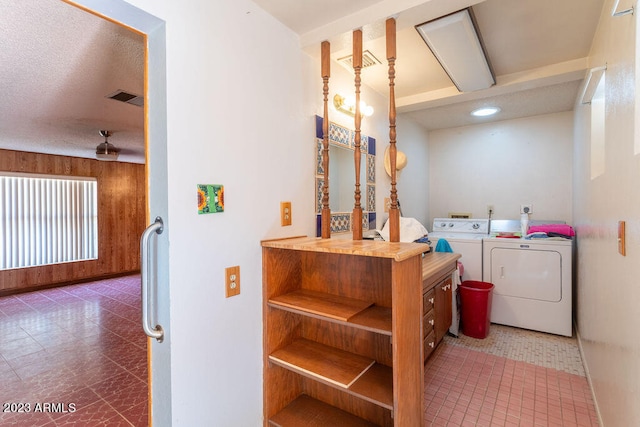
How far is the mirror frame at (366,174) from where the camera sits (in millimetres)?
2019

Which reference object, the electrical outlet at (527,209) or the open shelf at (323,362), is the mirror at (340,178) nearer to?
the open shelf at (323,362)

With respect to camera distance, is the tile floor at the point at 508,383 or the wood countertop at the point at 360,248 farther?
the tile floor at the point at 508,383

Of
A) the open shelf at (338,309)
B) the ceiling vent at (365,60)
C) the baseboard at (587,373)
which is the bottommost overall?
the baseboard at (587,373)

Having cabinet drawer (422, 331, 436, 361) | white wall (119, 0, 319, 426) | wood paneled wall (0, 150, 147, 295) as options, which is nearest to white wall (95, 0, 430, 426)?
white wall (119, 0, 319, 426)

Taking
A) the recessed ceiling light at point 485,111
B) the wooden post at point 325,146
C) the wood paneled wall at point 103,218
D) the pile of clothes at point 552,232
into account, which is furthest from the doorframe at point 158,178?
the wood paneled wall at point 103,218

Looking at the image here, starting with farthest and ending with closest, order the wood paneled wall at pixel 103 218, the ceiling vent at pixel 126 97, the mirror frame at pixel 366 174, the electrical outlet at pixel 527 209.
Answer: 1. the wood paneled wall at pixel 103 218
2. the electrical outlet at pixel 527 209
3. the ceiling vent at pixel 126 97
4. the mirror frame at pixel 366 174

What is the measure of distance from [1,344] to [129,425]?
231cm

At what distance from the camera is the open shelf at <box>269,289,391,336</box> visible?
1.33 metres

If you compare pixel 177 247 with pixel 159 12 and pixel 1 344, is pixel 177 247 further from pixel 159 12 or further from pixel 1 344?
pixel 1 344

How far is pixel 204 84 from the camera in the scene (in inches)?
52.7

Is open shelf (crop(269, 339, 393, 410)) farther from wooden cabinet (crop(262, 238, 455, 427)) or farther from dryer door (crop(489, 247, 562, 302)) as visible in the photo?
dryer door (crop(489, 247, 562, 302))

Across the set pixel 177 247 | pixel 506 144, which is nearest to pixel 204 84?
pixel 177 247

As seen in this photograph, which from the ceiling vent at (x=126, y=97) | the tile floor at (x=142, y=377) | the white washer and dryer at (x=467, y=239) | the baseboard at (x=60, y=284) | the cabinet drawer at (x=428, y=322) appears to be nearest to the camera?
the tile floor at (x=142, y=377)

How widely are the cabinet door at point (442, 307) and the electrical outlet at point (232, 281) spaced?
1.61 meters
